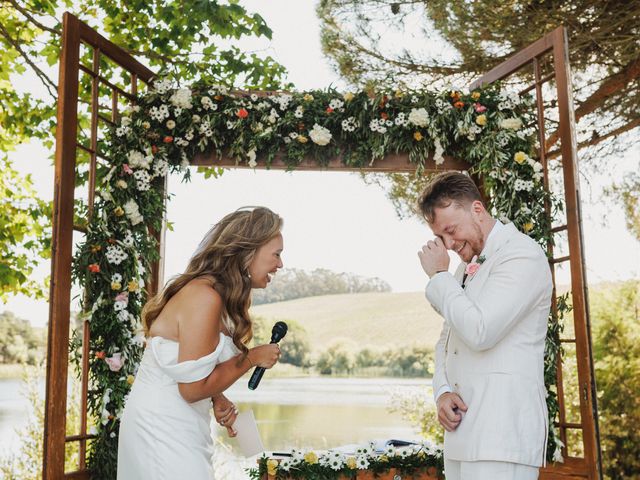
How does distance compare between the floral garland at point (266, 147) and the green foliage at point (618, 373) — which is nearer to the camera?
the floral garland at point (266, 147)

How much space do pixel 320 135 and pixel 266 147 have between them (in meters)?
0.36

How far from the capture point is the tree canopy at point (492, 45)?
542 cm

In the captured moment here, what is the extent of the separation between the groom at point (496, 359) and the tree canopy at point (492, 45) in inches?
119

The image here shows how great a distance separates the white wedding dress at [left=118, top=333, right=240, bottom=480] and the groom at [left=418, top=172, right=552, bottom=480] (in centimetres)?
71

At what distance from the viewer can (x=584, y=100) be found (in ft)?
19.6

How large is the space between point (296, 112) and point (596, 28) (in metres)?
2.69

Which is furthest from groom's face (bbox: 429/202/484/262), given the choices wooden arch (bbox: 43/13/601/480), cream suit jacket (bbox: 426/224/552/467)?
wooden arch (bbox: 43/13/601/480)

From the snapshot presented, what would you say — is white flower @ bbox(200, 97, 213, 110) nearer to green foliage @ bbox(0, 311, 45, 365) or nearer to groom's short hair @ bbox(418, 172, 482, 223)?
groom's short hair @ bbox(418, 172, 482, 223)

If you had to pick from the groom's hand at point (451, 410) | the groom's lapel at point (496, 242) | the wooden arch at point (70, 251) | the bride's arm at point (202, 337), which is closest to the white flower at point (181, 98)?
the wooden arch at point (70, 251)

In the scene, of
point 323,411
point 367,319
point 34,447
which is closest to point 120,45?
point 34,447

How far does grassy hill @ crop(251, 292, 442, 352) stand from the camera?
42.5ft

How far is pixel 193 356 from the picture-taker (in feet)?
6.51

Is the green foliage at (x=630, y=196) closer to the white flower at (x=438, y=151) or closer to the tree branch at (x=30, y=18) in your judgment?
the white flower at (x=438, y=151)

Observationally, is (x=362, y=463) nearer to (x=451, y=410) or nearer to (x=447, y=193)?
(x=451, y=410)
